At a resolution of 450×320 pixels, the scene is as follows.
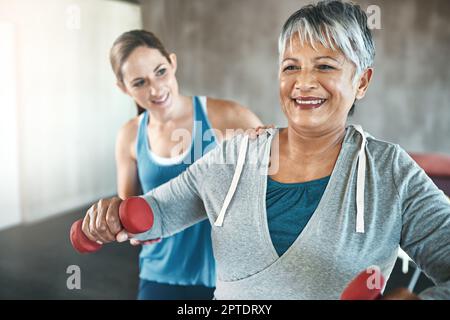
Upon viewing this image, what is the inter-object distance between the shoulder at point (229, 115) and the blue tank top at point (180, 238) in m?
0.02

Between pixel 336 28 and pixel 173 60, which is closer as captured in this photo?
pixel 336 28

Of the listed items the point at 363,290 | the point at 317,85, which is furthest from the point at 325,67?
the point at 363,290

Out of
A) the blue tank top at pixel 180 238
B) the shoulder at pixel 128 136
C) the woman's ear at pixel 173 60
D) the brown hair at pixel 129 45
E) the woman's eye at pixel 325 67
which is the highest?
the brown hair at pixel 129 45

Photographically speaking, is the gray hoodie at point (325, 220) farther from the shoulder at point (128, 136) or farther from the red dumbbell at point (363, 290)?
the shoulder at point (128, 136)

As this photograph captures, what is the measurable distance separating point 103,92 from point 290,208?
33.8 inches

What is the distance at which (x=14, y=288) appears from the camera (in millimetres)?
1889

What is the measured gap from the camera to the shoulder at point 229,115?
5.19 feet

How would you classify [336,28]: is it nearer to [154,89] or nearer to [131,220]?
[131,220]

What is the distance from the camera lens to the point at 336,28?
41.7 inches

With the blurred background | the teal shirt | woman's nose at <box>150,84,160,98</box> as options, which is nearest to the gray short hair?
the teal shirt

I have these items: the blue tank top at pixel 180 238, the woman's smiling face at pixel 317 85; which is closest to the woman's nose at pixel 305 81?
the woman's smiling face at pixel 317 85

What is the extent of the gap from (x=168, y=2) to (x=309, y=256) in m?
0.98
